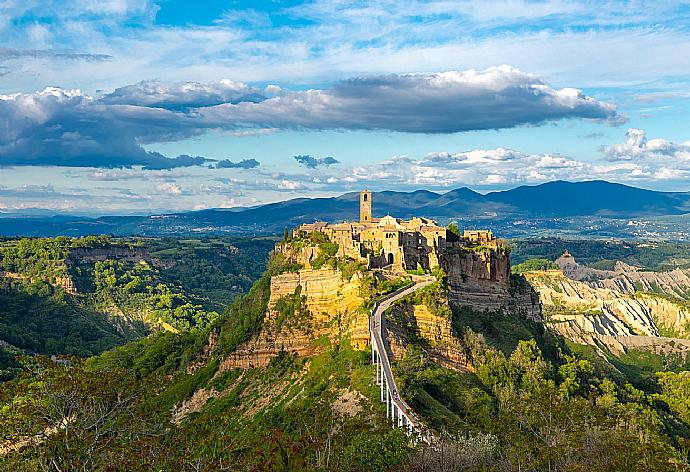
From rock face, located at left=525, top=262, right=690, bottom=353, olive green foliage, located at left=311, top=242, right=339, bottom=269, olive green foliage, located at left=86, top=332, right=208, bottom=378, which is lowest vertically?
rock face, located at left=525, top=262, right=690, bottom=353

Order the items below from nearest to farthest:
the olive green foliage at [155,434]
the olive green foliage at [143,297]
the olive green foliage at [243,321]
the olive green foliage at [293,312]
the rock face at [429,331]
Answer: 1. the olive green foliage at [155,434]
2. the rock face at [429,331]
3. the olive green foliage at [293,312]
4. the olive green foliage at [243,321]
5. the olive green foliage at [143,297]

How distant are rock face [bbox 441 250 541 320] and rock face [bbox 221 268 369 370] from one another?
44.8 ft

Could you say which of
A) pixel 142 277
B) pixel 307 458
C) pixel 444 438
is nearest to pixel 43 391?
pixel 307 458

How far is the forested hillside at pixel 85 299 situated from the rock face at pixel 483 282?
73.8 meters

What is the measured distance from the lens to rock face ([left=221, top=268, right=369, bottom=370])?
6400 cm

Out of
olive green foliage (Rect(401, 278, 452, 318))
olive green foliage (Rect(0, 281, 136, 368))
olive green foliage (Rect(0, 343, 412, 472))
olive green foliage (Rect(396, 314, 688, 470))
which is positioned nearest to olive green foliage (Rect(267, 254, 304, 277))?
olive green foliage (Rect(401, 278, 452, 318))

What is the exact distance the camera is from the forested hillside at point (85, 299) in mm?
136250

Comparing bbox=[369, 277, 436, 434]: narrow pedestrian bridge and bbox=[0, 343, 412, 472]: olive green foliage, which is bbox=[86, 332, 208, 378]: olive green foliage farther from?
bbox=[0, 343, 412, 472]: olive green foliage

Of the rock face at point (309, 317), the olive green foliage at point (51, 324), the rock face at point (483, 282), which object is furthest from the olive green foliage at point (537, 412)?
the olive green foliage at point (51, 324)

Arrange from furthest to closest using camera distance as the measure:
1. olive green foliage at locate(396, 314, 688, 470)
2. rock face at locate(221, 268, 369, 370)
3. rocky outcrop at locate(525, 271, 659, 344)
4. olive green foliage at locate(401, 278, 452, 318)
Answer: rocky outcrop at locate(525, 271, 659, 344), rock face at locate(221, 268, 369, 370), olive green foliage at locate(401, 278, 452, 318), olive green foliage at locate(396, 314, 688, 470)

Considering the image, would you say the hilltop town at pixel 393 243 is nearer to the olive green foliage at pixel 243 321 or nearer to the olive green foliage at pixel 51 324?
the olive green foliage at pixel 243 321

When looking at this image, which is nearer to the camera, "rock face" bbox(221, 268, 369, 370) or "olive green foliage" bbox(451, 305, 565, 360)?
"rock face" bbox(221, 268, 369, 370)

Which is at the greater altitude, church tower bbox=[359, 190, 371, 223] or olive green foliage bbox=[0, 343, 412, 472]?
church tower bbox=[359, 190, 371, 223]

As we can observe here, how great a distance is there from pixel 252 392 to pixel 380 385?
16.5 m
